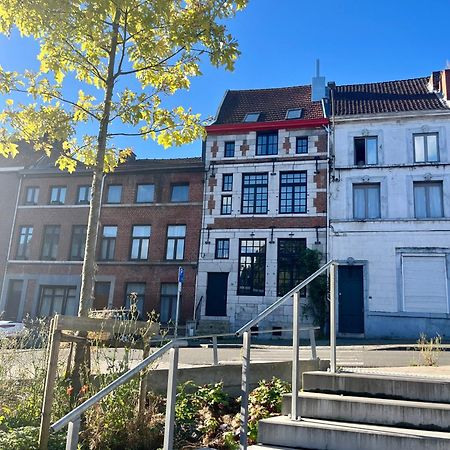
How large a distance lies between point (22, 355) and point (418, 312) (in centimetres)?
1805

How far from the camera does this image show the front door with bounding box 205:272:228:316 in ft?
74.1

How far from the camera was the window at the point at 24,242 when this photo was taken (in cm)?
2702

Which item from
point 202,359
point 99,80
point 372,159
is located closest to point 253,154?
point 372,159

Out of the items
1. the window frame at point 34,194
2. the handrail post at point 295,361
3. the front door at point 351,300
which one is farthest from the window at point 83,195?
the handrail post at point 295,361

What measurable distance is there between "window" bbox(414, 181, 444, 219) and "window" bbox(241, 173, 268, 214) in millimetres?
7086

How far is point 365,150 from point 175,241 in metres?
10.6

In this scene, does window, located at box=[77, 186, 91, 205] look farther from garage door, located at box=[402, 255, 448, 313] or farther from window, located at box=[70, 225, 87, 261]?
garage door, located at box=[402, 255, 448, 313]

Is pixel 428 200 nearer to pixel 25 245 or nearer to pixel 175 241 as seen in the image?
pixel 175 241

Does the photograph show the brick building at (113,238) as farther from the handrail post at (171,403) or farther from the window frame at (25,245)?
the handrail post at (171,403)

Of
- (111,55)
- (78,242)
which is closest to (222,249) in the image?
(78,242)

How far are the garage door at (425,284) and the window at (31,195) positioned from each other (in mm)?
20802

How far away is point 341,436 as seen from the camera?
3.89 meters

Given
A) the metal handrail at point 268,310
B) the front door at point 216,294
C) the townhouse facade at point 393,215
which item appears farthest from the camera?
the front door at point 216,294

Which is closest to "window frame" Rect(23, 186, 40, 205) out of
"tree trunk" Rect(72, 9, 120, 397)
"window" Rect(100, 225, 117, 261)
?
"window" Rect(100, 225, 117, 261)
